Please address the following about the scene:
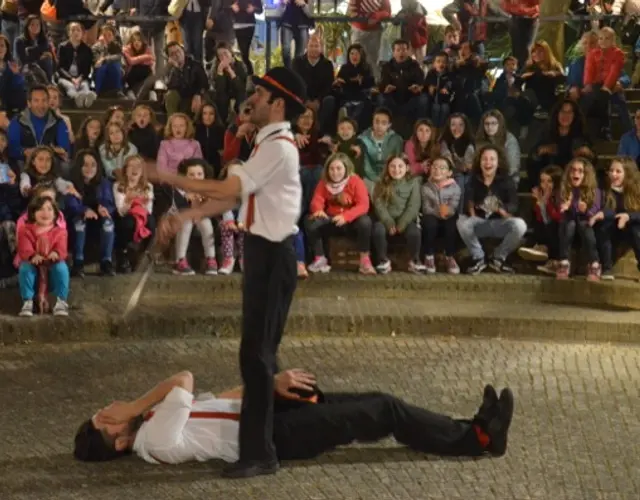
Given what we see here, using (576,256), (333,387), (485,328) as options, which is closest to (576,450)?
(333,387)

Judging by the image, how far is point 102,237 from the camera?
10.8m

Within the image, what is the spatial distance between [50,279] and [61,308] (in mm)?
276

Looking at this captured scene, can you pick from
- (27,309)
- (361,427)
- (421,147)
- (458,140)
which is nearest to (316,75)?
(421,147)

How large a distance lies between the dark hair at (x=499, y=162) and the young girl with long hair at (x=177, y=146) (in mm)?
2451

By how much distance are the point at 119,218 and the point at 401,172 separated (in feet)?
8.08

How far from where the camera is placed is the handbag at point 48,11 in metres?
14.9

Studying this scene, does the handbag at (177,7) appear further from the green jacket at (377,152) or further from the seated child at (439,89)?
the green jacket at (377,152)

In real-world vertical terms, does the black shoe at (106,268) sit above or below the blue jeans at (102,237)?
below

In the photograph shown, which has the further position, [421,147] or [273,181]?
[421,147]

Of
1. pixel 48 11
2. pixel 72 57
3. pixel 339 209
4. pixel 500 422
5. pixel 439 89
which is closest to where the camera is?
pixel 500 422

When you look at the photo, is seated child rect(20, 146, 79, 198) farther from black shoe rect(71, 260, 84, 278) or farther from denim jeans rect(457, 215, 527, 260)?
denim jeans rect(457, 215, 527, 260)

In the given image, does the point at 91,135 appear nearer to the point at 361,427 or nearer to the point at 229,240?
the point at 229,240

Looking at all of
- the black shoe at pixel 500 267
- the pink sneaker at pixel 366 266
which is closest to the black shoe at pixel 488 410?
the pink sneaker at pixel 366 266

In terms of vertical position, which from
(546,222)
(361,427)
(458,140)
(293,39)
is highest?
(293,39)
